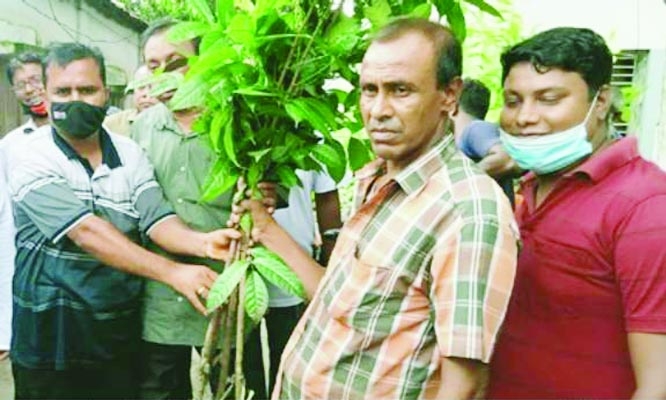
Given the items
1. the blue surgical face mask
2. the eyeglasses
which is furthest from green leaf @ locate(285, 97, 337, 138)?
the eyeglasses

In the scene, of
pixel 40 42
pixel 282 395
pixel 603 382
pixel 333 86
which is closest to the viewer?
pixel 603 382

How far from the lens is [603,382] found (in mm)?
1771

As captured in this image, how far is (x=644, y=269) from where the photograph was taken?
1.63 meters

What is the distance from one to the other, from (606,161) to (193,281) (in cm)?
123

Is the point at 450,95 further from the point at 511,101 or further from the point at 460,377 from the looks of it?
the point at 460,377

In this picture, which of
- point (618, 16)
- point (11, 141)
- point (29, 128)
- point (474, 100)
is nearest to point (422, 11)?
A: point (474, 100)

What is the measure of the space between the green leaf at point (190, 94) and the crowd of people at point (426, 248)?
254 mm

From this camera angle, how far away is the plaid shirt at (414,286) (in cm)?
154

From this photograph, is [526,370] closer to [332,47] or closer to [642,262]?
[642,262]

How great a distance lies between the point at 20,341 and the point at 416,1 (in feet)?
5.60

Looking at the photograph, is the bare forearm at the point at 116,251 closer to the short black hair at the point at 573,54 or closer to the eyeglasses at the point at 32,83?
the short black hair at the point at 573,54

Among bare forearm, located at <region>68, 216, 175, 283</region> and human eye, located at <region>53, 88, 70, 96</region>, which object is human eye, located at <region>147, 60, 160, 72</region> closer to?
human eye, located at <region>53, 88, 70, 96</region>

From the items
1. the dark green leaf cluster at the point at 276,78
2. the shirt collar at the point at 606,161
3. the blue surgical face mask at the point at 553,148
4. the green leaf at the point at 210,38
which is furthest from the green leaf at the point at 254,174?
A: the shirt collar at the point at 606,161

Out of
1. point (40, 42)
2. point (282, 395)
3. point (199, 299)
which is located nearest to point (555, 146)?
point (282, 395)
